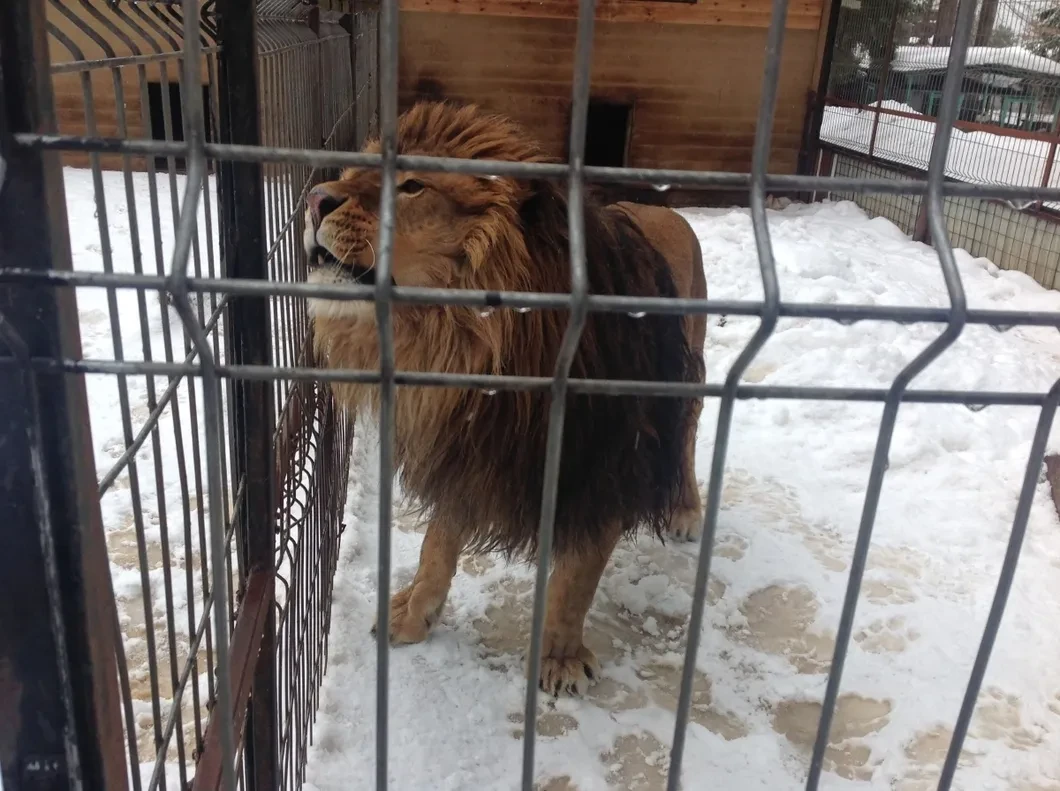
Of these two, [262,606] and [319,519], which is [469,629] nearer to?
[319,519]

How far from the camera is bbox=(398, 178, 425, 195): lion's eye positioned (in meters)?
1.95

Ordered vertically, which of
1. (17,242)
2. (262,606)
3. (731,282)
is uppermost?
(17,242)

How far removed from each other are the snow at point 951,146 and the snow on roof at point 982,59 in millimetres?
380

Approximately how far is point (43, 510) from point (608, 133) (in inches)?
376

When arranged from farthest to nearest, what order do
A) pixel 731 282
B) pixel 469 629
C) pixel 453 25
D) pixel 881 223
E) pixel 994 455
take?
pixel 453 25 → pixel 881 223 → pixel 731 282 → pixel 994 455 → pixel 469 629

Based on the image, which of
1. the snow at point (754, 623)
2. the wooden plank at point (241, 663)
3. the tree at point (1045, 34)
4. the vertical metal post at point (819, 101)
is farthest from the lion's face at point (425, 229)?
the vertical metal post at point (819, 101)

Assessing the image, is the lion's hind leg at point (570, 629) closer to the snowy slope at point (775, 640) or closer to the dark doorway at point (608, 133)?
the snowy slope at point (775, 640)

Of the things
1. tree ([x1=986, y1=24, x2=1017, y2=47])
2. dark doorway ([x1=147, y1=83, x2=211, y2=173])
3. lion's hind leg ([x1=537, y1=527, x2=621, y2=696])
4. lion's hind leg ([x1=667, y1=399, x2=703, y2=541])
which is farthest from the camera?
tree ([x1=986, y1=24, x2=1017, y2=47])

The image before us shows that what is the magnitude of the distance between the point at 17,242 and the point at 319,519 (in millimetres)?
1949

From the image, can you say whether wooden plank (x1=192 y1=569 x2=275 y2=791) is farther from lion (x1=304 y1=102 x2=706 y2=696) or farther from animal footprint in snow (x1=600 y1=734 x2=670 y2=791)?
animal footprint in snow (x1=600 y1=734 x2=670 y2=791)

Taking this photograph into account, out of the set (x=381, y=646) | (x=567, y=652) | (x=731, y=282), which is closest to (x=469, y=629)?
(x=567, y=652)

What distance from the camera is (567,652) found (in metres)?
2.72

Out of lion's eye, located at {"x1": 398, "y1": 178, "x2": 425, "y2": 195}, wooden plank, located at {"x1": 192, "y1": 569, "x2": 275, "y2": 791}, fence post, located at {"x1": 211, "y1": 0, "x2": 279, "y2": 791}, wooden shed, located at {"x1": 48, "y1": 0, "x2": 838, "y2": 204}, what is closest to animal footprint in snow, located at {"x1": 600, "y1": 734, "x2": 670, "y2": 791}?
fence post, located at {"x1": 211, "y1": 0, "x2": 279, "y2": 791}

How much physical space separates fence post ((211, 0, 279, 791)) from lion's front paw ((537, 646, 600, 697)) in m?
1.05
